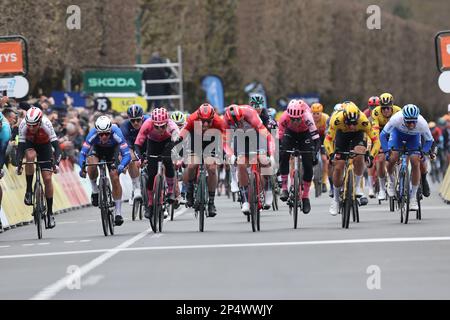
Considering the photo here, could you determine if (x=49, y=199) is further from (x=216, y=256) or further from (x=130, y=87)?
(x=130, y=87)

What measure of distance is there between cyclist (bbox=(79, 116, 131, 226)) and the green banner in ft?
84.6

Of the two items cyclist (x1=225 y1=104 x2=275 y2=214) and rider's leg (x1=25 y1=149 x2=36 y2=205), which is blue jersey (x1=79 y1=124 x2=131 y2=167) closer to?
rider's leg (x1=25 y1=149 x2=36 y2=205)

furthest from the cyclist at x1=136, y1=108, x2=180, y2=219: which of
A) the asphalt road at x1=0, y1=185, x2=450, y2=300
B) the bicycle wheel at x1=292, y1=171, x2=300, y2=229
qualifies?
the bicycle wheel at x1=292, y1=171, x2=300, y2=229

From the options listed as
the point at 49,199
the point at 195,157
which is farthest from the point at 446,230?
the point at 49,199

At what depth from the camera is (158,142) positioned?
2341 centimetres

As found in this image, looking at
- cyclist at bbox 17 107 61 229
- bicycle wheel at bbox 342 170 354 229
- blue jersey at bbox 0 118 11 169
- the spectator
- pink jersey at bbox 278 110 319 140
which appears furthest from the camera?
the spectator

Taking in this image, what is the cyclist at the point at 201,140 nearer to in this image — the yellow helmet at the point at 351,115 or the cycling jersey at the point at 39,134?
the yellow helmet at the point at 351,115

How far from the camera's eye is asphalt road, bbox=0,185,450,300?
13.9 meters

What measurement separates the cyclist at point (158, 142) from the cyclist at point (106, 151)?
1.25 ft

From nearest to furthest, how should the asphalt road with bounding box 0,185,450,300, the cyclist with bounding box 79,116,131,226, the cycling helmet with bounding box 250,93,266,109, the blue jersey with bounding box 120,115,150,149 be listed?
the asphalt road with bounding box 0,185,450,300 → the cyclist with bounding box 79,116,131,226 → the blue jersey with bounding box 120,115,150,149 → the cycling helmet with bounding box 250,93,266,109

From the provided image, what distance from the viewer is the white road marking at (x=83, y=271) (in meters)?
14.1

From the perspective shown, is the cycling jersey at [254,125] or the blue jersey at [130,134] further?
the blue jersey at [130,134]

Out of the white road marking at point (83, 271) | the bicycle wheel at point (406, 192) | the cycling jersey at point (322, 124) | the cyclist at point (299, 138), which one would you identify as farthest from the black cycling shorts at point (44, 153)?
the cycling jersey at point (322, 124)
